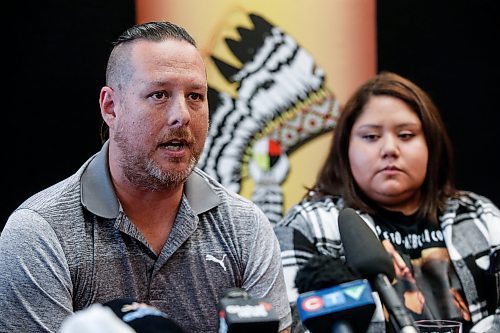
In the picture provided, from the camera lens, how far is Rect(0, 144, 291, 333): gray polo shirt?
169cm

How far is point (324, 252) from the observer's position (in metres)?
2.43

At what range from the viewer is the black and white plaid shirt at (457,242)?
2.45 meters

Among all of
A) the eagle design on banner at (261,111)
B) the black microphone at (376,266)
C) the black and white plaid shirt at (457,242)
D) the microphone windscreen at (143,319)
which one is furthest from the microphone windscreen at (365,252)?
the eagle design on banner at (261,111)

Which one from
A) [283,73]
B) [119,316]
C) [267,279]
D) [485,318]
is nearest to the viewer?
[119,316]

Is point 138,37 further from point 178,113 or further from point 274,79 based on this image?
point 274,79

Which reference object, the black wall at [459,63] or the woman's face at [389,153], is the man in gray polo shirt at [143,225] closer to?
the woman's face at [389,153]

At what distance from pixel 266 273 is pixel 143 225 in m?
0.33

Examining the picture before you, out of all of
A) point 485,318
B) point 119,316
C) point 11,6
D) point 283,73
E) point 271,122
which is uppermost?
point 11,6

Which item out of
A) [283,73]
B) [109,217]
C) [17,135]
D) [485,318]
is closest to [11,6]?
[17,135]

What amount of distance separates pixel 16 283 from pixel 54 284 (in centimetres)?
8

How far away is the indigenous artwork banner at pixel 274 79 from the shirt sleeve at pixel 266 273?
3.16ft

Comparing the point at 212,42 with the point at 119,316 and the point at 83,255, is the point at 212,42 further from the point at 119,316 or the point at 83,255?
the point at 119,316

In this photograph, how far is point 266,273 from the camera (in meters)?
1.98

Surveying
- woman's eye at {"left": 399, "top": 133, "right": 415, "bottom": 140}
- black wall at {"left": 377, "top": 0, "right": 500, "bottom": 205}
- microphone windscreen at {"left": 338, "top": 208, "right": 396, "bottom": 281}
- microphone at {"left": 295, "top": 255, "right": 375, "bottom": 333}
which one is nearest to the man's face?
microphone windscreen at {"left": 338, "top": 208, "right": 396, "bottom": 281}
